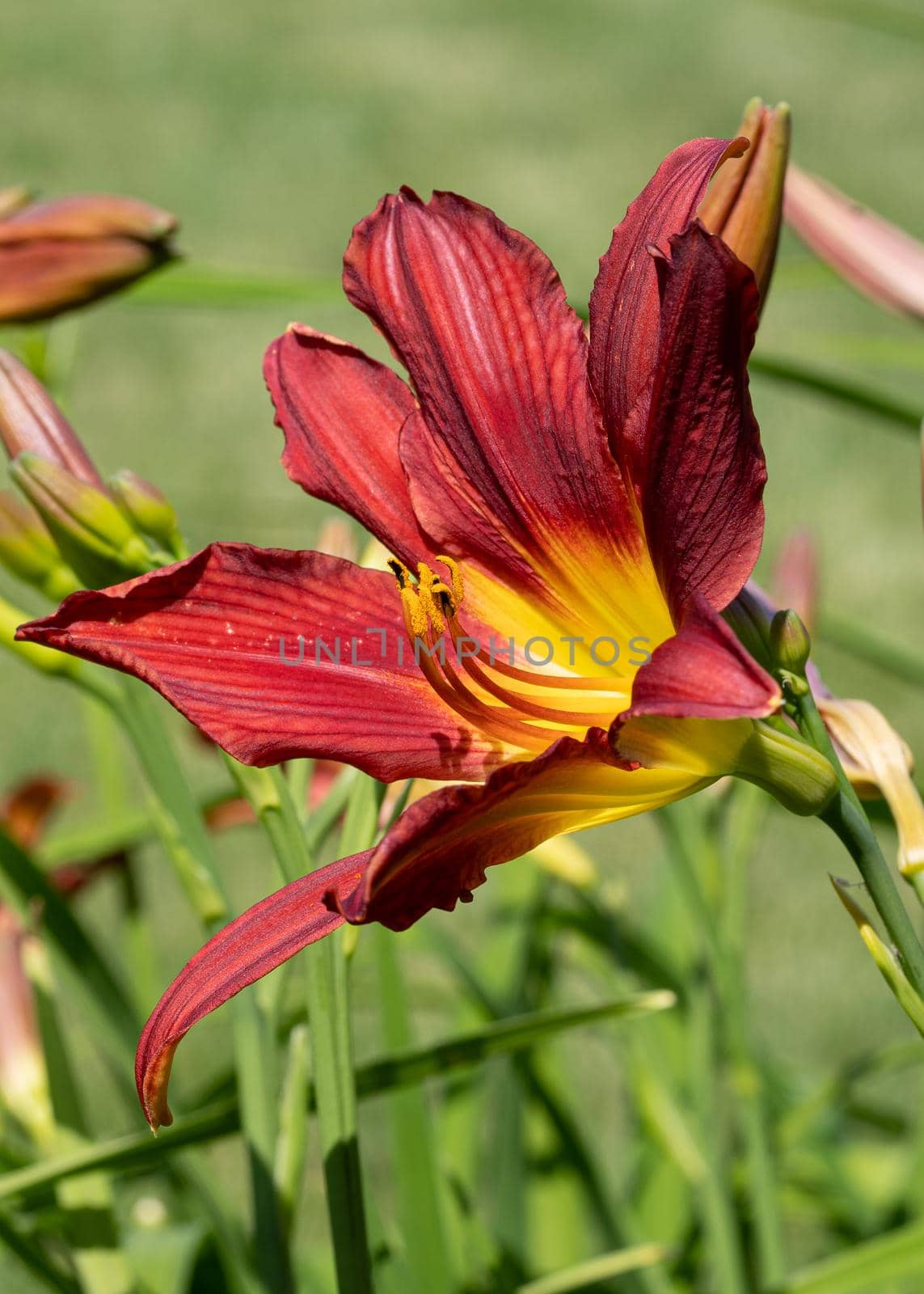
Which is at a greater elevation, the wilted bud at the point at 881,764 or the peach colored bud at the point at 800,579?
the peach colored bud at the point at 800,579

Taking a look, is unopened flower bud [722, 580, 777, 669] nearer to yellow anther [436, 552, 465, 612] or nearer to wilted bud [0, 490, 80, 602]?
yellow anther [436, 552, 465, 612]

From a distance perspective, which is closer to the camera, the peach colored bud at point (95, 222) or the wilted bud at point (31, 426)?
the wilted bud at point (31, 426)

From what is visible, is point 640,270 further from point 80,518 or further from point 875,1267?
point 875,1267

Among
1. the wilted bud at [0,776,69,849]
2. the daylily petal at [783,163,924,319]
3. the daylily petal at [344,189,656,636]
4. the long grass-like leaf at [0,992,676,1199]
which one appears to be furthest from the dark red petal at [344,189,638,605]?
the wilted bud at [0,776,69,849]

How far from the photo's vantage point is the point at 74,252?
77 cm

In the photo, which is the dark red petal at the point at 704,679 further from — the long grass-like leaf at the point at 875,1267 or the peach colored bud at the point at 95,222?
the peach colored bud at the point at 95,222

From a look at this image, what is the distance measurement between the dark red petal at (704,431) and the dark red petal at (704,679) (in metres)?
0.06

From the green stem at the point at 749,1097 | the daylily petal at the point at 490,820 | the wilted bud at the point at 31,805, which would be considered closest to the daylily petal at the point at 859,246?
the green stem at the point at 749,1097

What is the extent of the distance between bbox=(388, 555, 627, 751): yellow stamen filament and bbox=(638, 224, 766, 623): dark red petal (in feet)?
0.28

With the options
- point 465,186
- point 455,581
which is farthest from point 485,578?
point 465,186

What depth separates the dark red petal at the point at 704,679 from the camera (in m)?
0.38

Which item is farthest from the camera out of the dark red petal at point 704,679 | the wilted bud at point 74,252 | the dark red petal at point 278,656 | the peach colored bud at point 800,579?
the peach colored bud at point 800,579

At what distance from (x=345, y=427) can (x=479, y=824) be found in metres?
0.20

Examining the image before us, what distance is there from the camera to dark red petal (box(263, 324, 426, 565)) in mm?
547
